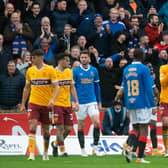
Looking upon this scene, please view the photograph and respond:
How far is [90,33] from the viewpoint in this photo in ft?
75.8

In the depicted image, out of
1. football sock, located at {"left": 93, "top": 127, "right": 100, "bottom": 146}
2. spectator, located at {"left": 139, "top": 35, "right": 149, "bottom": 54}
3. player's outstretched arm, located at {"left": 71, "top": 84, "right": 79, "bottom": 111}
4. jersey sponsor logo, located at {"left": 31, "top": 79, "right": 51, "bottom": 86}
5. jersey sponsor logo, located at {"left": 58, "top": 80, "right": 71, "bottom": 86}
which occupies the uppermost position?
spectator, located at {"left": 139, "top": 35, "right": 149, "bottom": 54}

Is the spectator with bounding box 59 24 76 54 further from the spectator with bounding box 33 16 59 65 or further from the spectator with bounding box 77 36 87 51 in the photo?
the spectator with bounding box 77 36 87 51

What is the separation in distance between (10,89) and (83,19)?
166 inches

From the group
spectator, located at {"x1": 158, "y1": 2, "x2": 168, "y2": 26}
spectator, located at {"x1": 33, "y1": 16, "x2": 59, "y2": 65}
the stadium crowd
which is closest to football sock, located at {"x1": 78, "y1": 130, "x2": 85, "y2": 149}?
the stadium crowd

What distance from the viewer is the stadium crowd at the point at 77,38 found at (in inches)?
844

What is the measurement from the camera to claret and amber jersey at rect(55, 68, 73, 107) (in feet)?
57.7

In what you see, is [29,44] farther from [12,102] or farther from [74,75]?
[74,75]

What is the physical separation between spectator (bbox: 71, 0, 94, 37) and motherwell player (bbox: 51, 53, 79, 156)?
19.2ft

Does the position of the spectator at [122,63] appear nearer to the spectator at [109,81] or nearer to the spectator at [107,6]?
the spectator at [109,81]

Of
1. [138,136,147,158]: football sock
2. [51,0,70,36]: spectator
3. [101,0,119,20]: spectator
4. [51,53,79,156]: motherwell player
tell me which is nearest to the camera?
[138,136,147,158]: football sock

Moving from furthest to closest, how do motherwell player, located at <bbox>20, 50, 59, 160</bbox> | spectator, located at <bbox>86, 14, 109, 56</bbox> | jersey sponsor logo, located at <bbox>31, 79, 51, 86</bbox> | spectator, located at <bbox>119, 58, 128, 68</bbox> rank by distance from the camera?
spectator, located at <bbox>86, 14, 109, 56</bbox>
spectator, located at <bbox>119, 58, 128, 68</bbox>
jersey sponsor logo, located at <bbox>31, 79, 51, 86</bbox>
motherwell player, located at <bbox>20, 50, 59, 160</bbox>

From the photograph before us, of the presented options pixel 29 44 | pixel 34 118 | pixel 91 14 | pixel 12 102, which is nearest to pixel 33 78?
pixel 34 118

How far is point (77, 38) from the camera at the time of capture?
23.0 m

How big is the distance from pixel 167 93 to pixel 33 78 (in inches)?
131
